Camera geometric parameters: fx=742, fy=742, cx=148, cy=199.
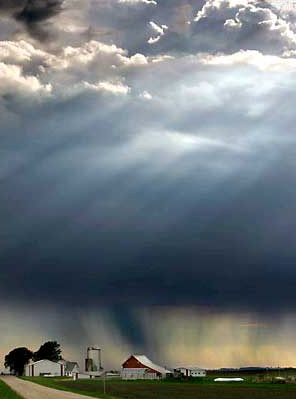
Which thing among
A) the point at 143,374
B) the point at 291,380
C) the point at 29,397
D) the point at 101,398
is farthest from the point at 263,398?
the point at 143,374

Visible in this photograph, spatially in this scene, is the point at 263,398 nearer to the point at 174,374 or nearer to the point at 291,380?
the point at 291,380

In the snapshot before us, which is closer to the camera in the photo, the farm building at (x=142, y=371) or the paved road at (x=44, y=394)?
the paved road at (x=44, y=394)

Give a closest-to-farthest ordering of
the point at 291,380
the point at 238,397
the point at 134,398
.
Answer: the point at 134,398 < the point at 238,397 < the point at 291,380

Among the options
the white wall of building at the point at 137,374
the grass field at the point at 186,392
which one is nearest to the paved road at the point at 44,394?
the grass field at the point at 186,392

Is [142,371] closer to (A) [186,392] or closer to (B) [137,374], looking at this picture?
(B) [137,374]

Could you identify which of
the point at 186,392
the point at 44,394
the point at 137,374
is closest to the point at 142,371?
the point at 137,374

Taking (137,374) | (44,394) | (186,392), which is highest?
(137,374)

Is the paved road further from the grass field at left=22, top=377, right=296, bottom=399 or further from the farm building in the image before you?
the farm building

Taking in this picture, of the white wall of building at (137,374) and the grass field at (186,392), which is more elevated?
the white wall of building at (137,374)

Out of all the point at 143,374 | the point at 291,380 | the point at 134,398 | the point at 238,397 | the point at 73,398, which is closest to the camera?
the point at 73,398

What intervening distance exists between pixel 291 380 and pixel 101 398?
8160 cm

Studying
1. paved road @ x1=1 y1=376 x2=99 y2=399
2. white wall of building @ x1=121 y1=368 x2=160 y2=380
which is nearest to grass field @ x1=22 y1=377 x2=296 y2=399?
paved road @ x1=1 y1=376 x2=99 y2=399

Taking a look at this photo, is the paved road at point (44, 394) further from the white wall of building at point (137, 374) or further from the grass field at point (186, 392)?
the white wall of building at point (137, 374)

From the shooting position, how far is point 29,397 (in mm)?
61812
